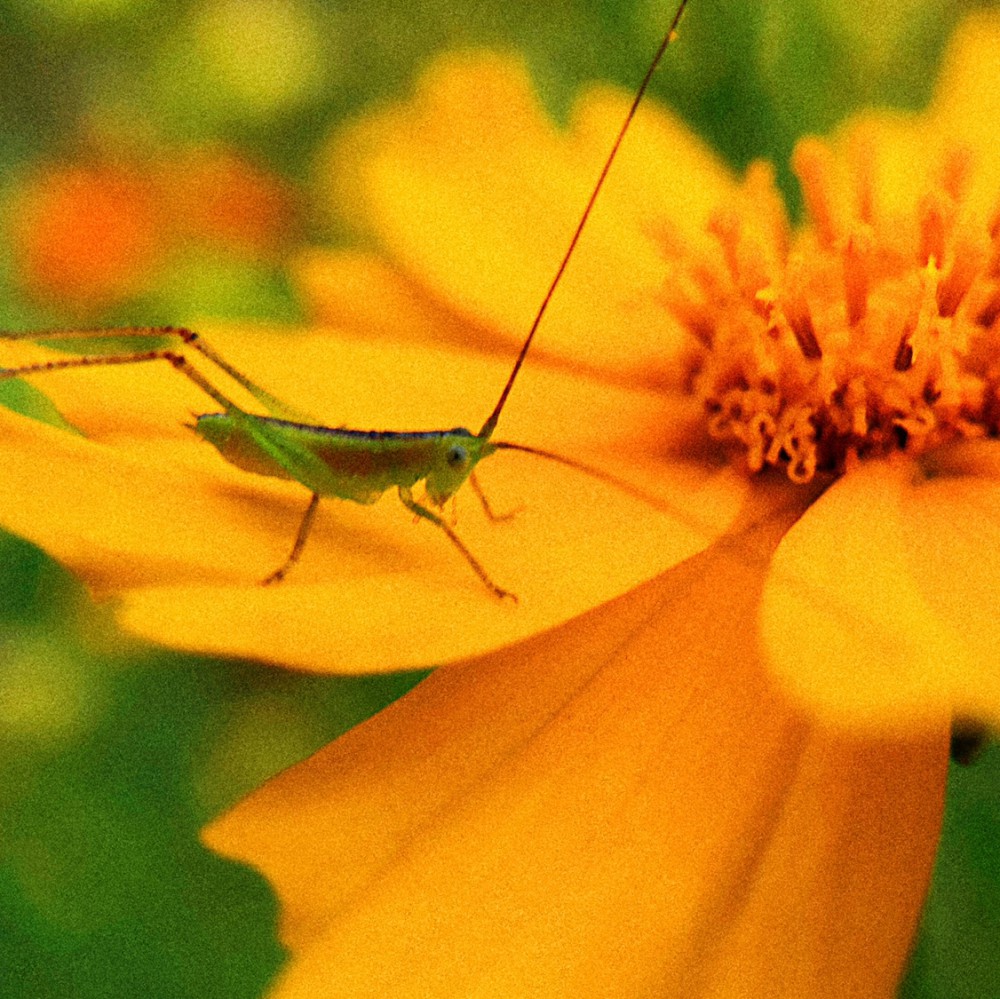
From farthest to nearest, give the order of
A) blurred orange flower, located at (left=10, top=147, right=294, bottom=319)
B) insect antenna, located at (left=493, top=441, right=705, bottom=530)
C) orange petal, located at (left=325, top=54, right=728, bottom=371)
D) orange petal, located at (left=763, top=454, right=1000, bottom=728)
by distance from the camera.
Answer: blurred orange flower, located at (left=10, top=147, right=294, bottom=319)
orange petal, located at (left=325, top=54, right=728, bottom=371)
insect antenna, located at (left=493, top=441, right=705, bottom=530)
orange petal, located at (left=763, top=454, right=1000, bottom=728)

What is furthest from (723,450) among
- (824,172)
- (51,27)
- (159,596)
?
(51,27)

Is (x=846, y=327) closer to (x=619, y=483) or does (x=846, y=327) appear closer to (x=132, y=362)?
(x=619, y=483)

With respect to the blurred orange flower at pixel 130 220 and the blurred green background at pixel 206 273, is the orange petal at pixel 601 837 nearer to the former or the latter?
the blurred green background at pixel 206 273

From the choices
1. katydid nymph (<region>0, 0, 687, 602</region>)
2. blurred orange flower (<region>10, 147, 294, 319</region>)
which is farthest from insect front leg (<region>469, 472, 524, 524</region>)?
blurred orange flower (<region>10, 147, 294, 319</region>)

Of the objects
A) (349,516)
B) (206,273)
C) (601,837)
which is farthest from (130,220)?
(601,837)

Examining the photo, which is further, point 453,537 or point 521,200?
point 521,200

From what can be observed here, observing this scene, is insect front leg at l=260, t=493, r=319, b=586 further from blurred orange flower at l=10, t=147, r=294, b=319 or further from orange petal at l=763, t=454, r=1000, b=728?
blurred orange flower at l=10, t=147, r=294, b=319

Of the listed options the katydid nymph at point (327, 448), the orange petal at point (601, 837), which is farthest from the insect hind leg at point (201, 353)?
the orange petal at point (601, 837)
